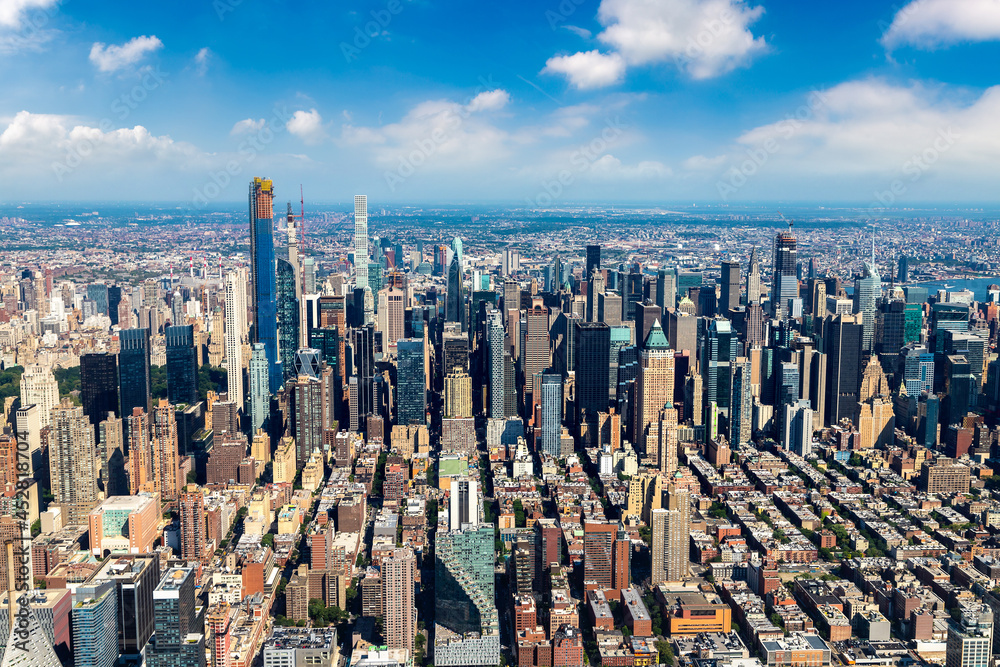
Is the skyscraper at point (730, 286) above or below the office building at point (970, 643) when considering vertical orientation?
above

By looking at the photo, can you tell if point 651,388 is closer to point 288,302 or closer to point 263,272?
point 288,302

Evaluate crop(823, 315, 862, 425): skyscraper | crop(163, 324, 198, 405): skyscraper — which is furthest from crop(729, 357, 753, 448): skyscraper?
crop(163, 324, 198, 405): skyscraper

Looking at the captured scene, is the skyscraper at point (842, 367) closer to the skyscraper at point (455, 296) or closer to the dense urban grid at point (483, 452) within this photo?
the dense urban grid at point (483, 452)

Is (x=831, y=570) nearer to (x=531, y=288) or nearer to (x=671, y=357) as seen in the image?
(x=671, y=357)

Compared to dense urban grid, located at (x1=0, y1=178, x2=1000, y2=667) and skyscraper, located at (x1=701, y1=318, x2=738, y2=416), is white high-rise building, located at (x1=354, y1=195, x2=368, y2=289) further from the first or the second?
skyscraper, located at (x1=701, y1=318, x2=738, y2=416)

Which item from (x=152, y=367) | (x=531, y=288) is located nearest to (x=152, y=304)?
(x=152, y=367)

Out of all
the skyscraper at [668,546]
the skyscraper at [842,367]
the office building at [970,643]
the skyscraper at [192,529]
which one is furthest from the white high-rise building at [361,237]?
the office building at [970,643]

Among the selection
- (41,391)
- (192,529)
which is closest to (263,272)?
(41,391)
